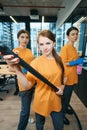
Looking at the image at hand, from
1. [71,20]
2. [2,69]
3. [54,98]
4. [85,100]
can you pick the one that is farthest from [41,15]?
[54,98]

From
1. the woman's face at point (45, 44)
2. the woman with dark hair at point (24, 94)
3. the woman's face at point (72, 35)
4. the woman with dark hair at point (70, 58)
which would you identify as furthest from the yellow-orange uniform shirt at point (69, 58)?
the woman's face at point (45, 44)

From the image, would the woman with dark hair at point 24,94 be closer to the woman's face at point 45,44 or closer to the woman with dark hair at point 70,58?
the woman with dark hair at point 70,58

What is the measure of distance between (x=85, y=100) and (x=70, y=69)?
4.53ft

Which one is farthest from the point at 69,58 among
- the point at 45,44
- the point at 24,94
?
the point at 45,44

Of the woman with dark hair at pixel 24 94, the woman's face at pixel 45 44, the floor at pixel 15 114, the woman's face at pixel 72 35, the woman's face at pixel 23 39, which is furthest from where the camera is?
the floor at pixel 15 114

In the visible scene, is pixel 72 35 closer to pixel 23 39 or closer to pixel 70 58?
pixel 70 58

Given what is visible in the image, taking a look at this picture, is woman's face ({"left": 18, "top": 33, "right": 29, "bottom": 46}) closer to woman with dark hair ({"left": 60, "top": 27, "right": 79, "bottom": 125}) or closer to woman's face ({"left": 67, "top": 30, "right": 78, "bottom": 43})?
woman with dark hair ({"left": 60, "top": 27, "right": 79, "bottom": 125})

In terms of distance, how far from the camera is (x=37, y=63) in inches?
50.1

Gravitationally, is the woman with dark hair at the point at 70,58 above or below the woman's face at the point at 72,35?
below

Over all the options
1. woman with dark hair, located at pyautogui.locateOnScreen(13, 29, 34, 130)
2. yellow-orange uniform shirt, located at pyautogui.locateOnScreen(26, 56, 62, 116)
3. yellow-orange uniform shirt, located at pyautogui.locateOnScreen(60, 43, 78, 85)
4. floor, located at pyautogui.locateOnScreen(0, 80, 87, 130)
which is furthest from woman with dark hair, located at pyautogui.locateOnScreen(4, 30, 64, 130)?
floor, located at pyautogui.locateOnScreen(0, 80, 87, 130)

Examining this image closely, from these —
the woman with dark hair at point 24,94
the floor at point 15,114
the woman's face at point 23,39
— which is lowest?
the floor at point 15,114

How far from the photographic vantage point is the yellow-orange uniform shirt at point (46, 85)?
1.26 m

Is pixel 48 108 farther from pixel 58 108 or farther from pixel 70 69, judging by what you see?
pixel 70 69

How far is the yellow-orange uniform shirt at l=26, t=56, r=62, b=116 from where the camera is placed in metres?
1.26
